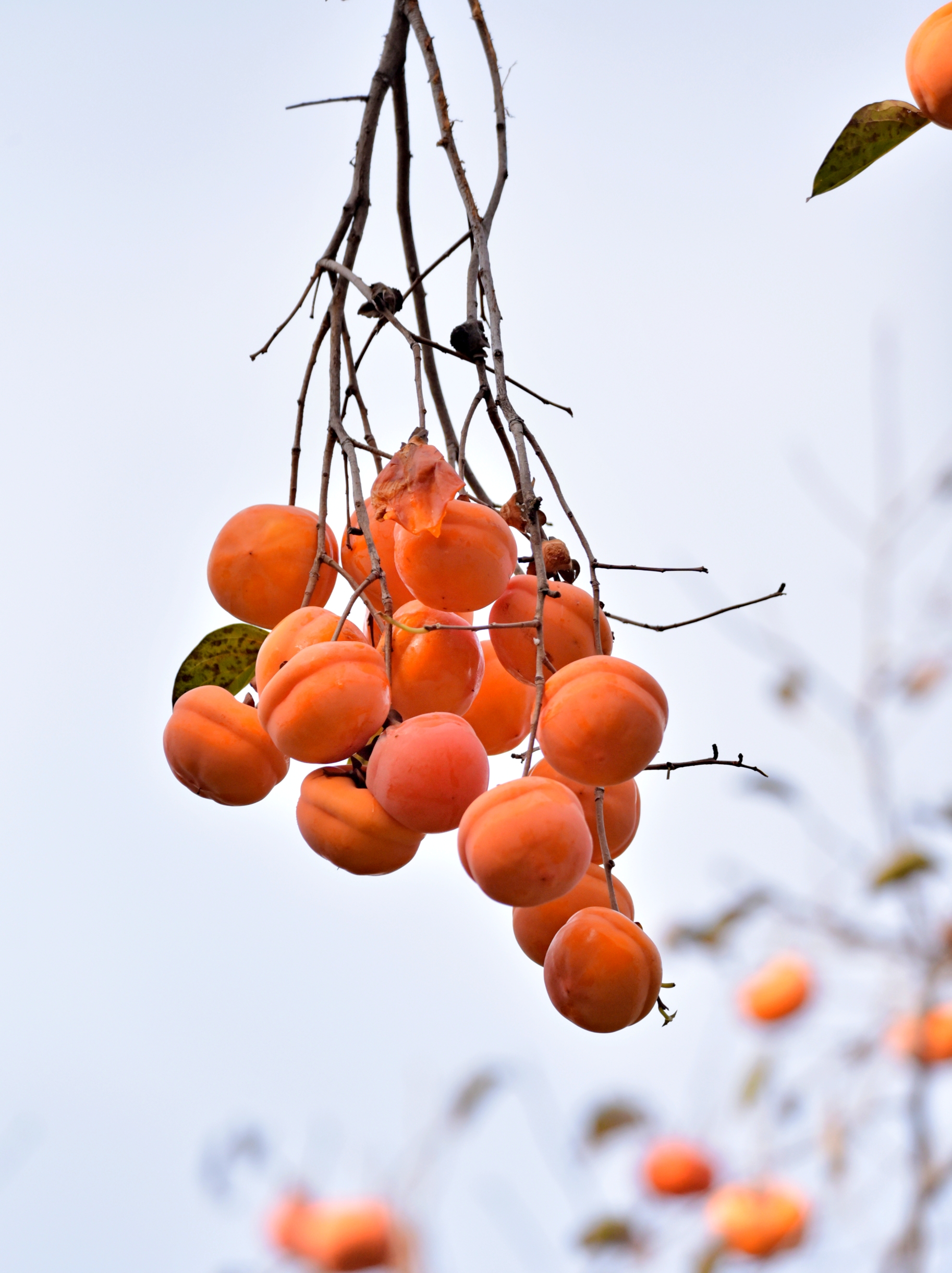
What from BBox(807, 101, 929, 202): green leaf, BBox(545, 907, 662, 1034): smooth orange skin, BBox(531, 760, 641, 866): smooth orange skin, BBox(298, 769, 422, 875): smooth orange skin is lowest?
BBox(545, 907, 662, 1034): smooth orange skin

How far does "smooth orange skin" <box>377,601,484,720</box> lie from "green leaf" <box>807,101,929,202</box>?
0.42 meters

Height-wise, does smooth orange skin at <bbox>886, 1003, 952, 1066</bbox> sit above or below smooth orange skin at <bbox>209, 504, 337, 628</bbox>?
below

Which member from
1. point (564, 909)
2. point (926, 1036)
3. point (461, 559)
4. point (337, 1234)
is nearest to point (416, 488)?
point (461, 559)

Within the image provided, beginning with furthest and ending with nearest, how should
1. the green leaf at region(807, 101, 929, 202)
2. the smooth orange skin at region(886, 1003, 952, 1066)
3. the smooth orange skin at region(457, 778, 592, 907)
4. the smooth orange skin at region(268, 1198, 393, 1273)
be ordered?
1. the smooth orange skin at region(268, 1198, 393, 1273)
2. the smooth orange skin at region(886, 1003, 952, 1066)
3. the green leaf at region(807, 101, 929, 202)
4. the smooth orange skin at region(457, 778, 592, 907)

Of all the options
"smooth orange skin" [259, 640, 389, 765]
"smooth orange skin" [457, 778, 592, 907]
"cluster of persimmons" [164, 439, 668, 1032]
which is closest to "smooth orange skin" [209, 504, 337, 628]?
"cluster of persimmons" [164, 439, 668, 1032]

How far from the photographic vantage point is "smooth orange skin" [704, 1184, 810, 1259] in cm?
239

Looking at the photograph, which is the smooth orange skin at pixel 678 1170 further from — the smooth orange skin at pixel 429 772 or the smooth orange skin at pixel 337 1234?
the smooth orange skin at pixel 429 772

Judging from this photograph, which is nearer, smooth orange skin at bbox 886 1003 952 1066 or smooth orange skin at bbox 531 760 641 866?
smooth orange skin at bbox 531 760 641 866

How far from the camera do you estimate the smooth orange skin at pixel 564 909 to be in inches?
25.8

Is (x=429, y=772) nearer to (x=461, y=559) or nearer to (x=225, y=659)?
(x=461, y=559)

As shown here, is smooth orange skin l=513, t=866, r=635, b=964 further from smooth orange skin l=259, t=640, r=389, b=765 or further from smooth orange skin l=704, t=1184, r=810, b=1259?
smooth orange skin l=704, t=1184, r=810, b=1259

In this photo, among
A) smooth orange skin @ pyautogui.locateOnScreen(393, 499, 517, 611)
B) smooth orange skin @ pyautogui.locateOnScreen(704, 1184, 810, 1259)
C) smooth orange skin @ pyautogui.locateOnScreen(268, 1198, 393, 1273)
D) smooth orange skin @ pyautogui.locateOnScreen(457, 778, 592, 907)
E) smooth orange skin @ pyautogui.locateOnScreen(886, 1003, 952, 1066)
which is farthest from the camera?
smooth orange skin @ pyautogui.locateOnScreen(268, 1198, 393, 1273)

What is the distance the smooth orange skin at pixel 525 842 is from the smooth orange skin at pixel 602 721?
A: 0.02 meters

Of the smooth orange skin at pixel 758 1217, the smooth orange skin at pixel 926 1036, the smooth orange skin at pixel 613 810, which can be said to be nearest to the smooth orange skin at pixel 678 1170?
the smooth orange skin at pixel 758 1217
